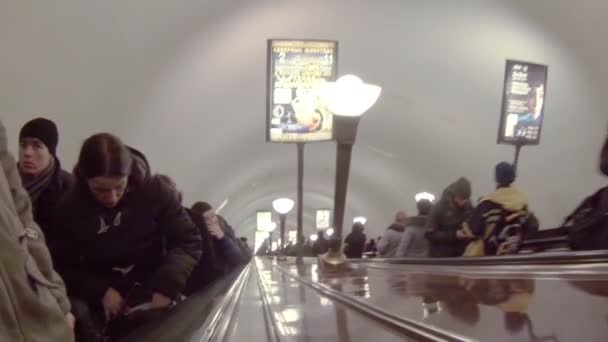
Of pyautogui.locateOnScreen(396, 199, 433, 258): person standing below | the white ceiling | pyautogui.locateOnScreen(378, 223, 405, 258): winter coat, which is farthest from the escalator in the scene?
pyautogui.locateOnScreen(378, 223, 405, 258): winter coat

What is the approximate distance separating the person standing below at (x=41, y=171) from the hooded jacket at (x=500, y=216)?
10.1 feet

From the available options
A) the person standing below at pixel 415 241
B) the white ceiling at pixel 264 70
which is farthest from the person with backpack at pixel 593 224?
the white ceiling at pixel 264 70

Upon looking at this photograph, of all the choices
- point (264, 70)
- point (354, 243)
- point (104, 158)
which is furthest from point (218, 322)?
point (264, 70)

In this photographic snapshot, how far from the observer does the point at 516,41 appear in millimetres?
11633

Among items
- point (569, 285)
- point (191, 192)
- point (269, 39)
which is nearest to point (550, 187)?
point (269, 39)

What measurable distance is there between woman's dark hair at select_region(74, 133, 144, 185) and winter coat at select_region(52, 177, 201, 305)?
0.20 metres

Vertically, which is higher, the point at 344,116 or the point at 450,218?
the point at 344,116

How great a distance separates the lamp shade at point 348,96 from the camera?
207 inches

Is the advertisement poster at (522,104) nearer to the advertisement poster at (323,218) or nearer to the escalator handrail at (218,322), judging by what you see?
the escalator handrail at (218,322)

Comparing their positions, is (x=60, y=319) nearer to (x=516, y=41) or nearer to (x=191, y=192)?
(x=516, y=41)

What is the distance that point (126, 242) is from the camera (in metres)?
3.33

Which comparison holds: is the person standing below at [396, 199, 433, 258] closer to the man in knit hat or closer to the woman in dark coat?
the man in knit hat

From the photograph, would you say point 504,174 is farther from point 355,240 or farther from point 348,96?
point 355,240

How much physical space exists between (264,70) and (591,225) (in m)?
9.59
